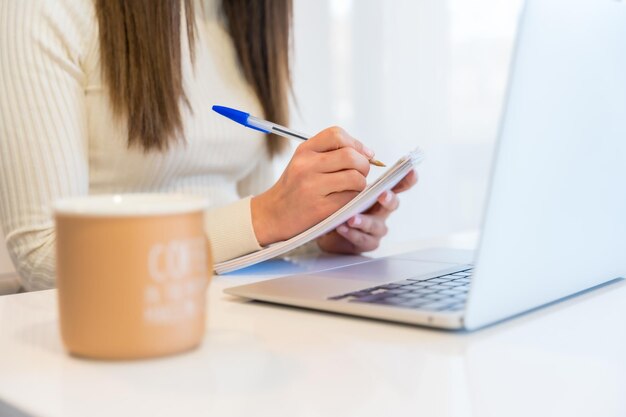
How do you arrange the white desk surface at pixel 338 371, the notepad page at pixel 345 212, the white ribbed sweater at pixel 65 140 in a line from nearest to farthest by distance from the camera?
the white desk surface at pixel 338 371 < the notepad page at pixel 345 212 < the white ribbed sweater at pixel 65 140

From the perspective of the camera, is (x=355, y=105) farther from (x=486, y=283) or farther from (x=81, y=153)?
(x=486, y=283)

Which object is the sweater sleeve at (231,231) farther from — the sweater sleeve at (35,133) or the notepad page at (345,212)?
the sweater sleeve at (35,133)

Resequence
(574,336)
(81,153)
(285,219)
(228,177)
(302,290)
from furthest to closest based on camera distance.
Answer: (228,177)
(81,153)
(285,219)
(302,290)
(574,336)

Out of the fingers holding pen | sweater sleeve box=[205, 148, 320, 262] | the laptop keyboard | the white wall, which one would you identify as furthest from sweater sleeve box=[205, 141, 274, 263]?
the white wall

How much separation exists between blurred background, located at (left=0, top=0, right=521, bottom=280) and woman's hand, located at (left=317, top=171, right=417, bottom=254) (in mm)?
1041

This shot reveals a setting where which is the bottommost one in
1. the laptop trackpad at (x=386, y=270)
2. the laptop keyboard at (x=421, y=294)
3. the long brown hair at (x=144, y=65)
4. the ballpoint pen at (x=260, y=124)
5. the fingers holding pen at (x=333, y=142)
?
the laptop keyboard at (x=421, y=294)

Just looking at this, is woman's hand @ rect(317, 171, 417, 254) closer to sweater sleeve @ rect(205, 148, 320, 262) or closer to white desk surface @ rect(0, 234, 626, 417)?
sweater sleeve @ rect(205, 148, 320, 262)

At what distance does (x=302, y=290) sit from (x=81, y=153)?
0.49 metres

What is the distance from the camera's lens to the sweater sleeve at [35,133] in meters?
0.93

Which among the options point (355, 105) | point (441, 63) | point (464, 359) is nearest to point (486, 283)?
point (464, 359)

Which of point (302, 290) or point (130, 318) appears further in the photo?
point (302, 290)

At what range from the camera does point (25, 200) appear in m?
0.94

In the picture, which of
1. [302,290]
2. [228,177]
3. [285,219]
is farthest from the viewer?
[228,177]

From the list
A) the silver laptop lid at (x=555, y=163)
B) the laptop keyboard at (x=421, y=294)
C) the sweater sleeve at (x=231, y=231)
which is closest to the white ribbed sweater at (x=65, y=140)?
the sweater sleeve at (x=231, y=231)
